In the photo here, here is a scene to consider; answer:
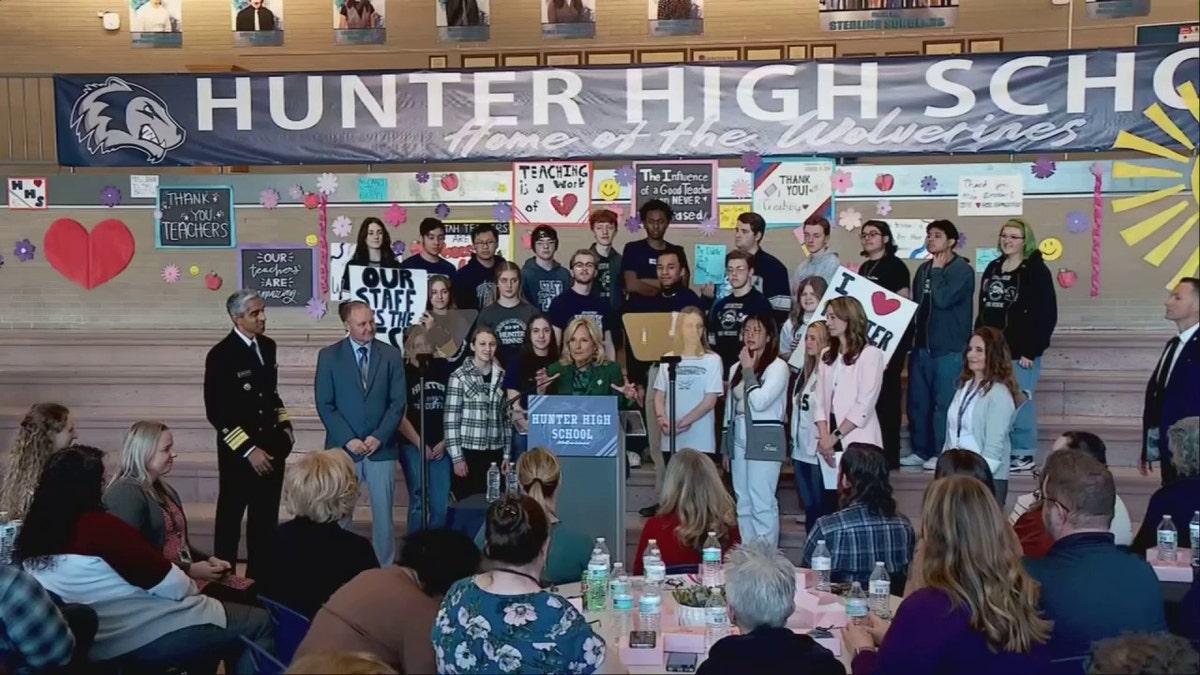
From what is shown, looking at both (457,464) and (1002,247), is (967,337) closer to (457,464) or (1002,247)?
(1002,247)

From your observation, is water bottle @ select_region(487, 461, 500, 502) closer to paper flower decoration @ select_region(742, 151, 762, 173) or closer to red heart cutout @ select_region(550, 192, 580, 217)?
red heart cutout @ select_region(550, 192, 580, 217)

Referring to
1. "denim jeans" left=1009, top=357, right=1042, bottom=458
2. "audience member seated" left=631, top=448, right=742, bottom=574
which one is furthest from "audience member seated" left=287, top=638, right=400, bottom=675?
"denim jeans" left=1009, top=357, right=1042, bottom=458

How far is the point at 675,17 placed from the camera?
9.21 meters

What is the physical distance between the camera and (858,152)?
27.0 feet

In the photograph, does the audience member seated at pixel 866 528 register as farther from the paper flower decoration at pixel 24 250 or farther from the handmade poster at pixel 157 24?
the paper flower decoration at pixel 24 250

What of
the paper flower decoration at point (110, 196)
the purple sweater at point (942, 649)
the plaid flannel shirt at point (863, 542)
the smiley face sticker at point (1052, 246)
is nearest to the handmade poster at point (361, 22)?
the paper flower decoration at point (110, 196)

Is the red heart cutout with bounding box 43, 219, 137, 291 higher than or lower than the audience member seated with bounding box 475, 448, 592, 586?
higher

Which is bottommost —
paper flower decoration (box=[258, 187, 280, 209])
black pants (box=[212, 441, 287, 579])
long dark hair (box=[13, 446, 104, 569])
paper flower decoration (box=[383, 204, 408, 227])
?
black pants (box=[212, 441, 287, 579])

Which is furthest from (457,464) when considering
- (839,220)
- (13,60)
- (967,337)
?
(13,60)

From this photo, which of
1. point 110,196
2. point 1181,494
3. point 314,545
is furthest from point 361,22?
point 1181,494

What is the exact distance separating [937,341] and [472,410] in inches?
121

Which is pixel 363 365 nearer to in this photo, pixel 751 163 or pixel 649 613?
pixel 649 613

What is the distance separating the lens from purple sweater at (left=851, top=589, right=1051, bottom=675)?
3.36m

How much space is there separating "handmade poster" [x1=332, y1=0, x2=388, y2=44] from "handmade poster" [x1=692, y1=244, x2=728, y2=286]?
333 cm
